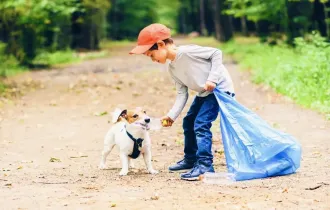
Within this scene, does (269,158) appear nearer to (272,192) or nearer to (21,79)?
(272,192)

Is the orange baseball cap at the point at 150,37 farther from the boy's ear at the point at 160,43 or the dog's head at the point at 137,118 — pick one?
the dog's head at the point at 137,118

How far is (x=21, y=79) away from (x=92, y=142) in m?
11.3

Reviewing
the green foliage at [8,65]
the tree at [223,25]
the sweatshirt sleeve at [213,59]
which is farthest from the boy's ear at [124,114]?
the tree at [223,25]

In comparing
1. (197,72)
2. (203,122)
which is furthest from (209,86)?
(203,122)

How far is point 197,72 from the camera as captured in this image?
6355 mm

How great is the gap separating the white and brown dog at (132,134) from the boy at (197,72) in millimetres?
281

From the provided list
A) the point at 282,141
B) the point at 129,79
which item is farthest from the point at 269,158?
the point at 129,79

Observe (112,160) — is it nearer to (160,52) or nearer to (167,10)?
(160,52)

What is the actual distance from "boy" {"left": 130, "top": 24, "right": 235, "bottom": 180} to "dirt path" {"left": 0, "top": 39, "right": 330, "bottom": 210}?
394 millimetres

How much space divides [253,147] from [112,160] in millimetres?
2290

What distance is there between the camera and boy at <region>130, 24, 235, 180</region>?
623 centimetres

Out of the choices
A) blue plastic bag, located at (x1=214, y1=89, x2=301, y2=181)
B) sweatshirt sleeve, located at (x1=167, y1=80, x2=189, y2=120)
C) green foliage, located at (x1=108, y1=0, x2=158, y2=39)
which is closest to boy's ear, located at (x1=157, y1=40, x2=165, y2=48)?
sweatshirt sleeve, located at (x1=167, y1=80, x2=189, y2=120)

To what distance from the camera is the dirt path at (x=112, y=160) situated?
17.8 feet

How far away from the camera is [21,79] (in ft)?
65.6
